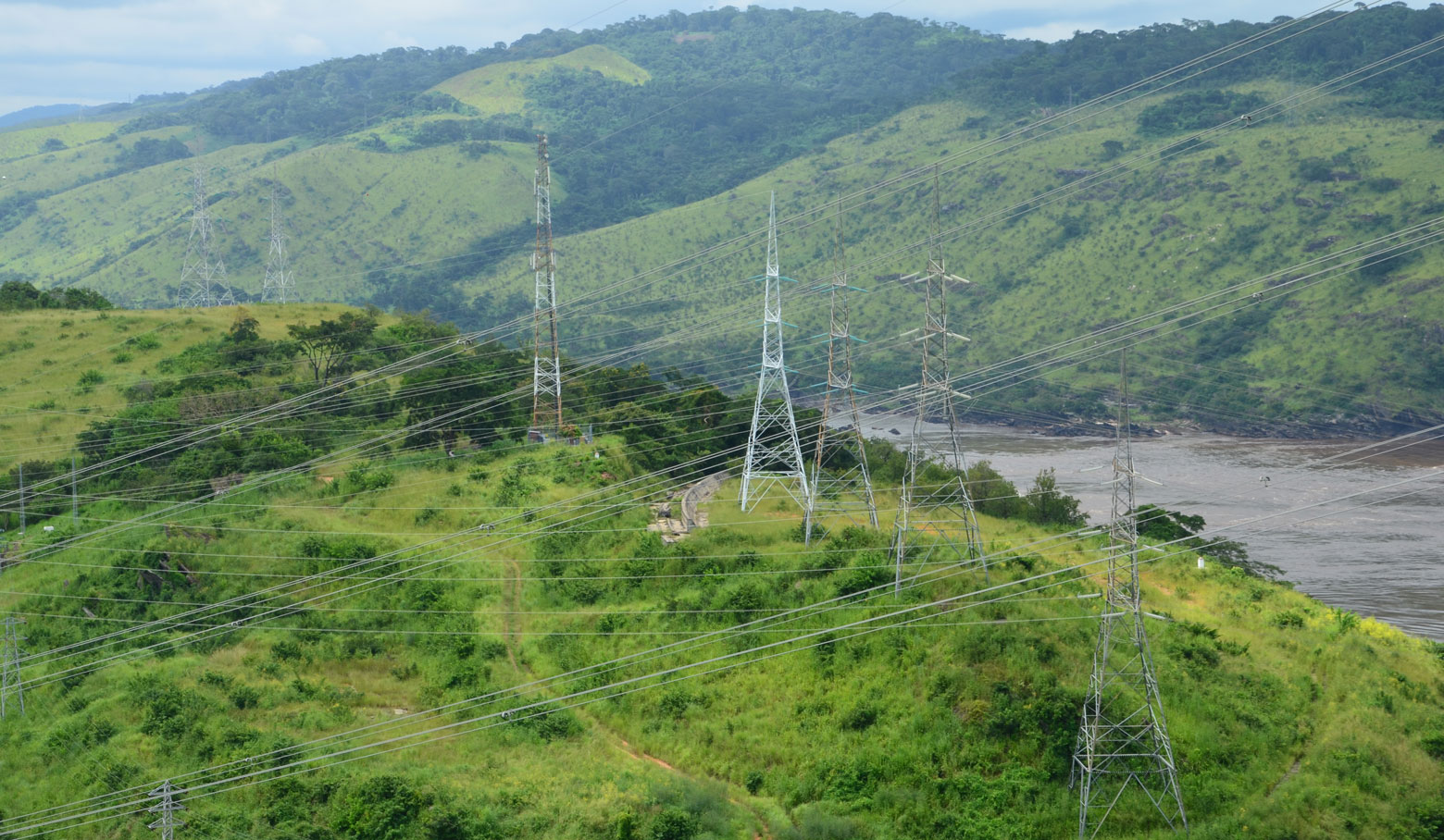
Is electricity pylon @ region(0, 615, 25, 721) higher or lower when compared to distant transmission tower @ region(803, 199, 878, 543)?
lower

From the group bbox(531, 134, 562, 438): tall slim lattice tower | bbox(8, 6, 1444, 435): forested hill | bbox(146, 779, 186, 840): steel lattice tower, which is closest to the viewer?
bbox(146, 779, 186, 840): steel lattice tower

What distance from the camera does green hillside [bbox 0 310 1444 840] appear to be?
3244cm

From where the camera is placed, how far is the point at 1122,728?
3250cm

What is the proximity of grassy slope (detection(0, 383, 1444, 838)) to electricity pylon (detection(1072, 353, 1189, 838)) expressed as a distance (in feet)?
2.33

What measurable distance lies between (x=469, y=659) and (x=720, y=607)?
8.78m

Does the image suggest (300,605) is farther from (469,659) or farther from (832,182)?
(832,182)

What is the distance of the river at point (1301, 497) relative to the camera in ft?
225

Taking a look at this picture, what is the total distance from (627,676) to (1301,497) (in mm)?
70441

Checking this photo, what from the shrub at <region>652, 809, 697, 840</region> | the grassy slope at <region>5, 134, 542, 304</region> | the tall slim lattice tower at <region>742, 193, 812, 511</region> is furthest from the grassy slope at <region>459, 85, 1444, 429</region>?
the shrub at <region>652, 809, 697, 840</region>

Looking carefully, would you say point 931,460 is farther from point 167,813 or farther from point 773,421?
point 167,813

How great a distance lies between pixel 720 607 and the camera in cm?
4153

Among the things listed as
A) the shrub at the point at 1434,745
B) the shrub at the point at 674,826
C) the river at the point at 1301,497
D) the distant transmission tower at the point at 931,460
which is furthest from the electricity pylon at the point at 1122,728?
the river at the point at 1301,497

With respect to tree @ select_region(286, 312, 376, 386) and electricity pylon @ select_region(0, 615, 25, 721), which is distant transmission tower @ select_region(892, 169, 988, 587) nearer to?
electricity pylon @ select_region(0, 615, 25, 721)

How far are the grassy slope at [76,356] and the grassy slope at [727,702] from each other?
14.1 m
